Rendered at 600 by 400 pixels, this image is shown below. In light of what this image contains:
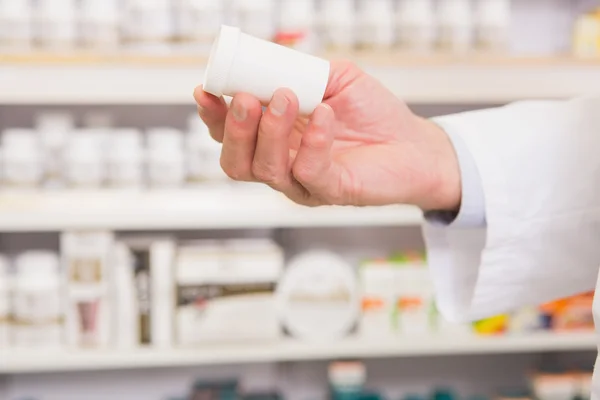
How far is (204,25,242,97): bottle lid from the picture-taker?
64 centimetres

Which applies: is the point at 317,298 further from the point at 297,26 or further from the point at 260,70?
→ the point at 260,70

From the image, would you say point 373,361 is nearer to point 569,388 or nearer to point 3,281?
point 569,388

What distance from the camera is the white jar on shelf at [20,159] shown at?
4.93ft

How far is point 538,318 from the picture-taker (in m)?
1.71

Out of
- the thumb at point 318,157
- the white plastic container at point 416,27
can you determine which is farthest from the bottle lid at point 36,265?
the thumb at point 318,157

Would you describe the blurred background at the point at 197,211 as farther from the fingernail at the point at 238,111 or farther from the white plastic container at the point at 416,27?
the fingernail at the point at 238,111

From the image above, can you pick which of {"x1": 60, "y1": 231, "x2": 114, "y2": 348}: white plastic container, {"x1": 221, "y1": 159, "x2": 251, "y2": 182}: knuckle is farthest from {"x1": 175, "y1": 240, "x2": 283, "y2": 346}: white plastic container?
{"x1": 221, "y1": 159, "x2": 251, "y2": 182}: knuckle

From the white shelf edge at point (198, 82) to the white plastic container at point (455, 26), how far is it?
0.09 meters

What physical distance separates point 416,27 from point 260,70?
40.6 inches

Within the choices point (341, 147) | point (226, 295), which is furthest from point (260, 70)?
point (226, 295)

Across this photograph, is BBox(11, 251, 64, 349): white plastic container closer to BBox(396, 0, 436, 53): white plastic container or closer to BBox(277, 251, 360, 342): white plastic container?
BBox(277, 251, 360, 342): white plastic container

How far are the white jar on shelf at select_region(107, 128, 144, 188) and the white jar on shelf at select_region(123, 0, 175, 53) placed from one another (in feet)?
0.61

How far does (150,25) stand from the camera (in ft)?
5.07

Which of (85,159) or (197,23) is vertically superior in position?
(197,23)
